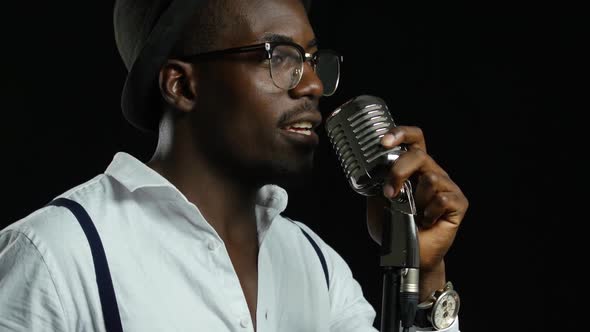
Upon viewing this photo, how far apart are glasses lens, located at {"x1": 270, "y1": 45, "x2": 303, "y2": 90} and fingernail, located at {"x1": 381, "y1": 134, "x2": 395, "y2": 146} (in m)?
0.33

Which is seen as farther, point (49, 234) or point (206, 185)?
point (206, 185)

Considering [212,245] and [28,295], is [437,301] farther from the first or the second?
[28,295]

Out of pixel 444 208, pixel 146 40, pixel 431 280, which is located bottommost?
pixel 431 280

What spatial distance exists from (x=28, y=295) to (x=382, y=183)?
30.9 inches

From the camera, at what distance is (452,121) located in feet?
12.4

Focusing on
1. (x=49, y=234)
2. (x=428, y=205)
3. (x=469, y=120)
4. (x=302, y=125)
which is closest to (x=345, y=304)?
(x=428, y=205)

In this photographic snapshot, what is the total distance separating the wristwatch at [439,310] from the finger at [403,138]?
35cm

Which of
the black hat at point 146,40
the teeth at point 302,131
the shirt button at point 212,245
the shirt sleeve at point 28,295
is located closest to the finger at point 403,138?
the teeth at point 302,131

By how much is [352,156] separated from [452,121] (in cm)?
181

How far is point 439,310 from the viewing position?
2197mm

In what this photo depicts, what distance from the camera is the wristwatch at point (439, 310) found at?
2150mm

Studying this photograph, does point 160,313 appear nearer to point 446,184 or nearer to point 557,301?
A: point 446,184

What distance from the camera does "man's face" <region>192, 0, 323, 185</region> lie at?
7.34 feet

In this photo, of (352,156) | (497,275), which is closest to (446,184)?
(352,156)
